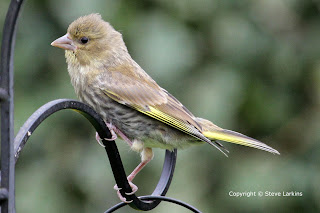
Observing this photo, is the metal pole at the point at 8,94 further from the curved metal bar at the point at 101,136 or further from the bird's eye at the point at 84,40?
the bird's eye at the point at 84,40

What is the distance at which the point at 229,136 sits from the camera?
309cm

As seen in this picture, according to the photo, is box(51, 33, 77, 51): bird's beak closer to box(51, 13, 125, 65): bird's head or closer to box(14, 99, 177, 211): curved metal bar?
box(51, 13, 125, 65): bird's head

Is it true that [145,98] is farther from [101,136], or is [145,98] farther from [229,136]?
[101,136]

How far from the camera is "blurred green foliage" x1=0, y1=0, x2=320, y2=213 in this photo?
3.83m

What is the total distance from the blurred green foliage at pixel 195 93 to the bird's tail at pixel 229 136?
630 millimetres

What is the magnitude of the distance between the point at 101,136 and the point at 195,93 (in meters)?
1.67

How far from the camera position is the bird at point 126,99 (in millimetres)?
3014

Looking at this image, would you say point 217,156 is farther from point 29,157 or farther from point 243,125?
point 29,157

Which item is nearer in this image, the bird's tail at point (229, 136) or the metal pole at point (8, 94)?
the metal pole at point (8, 94)

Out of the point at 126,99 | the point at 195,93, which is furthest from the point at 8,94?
the point at 195,93

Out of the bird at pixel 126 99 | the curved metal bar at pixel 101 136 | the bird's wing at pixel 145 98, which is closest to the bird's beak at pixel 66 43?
the bird at pixel 126 99

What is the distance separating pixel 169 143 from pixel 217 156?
3.47 ft

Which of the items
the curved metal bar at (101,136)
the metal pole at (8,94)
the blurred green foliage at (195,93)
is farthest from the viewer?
the blurred green foliage at (195,93)

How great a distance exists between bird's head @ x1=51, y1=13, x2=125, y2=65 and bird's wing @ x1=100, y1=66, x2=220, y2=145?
0.45ft
